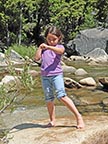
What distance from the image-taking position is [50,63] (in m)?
6.01

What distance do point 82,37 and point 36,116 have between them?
22.8 metres

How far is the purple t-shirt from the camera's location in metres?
6.02

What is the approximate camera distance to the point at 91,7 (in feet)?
123

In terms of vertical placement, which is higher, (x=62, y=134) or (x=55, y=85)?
(x=55, y=85)

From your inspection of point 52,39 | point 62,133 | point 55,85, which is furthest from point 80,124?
point 52,39

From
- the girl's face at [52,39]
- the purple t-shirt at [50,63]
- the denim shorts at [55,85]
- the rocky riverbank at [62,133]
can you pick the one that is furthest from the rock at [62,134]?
the girl's face at [52,39]

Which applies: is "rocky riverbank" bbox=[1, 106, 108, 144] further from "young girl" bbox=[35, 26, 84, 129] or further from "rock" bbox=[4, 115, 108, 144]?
"young girl" bbox=[35, 26, 84, 129]

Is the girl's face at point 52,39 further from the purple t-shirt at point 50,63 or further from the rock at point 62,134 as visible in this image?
the rock at point 62,134

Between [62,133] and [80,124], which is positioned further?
[80,124]

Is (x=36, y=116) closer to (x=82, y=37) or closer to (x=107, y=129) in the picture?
(x=107, y=129)

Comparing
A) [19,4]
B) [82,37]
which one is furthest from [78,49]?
[19,4]

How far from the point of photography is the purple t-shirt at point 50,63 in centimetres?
602

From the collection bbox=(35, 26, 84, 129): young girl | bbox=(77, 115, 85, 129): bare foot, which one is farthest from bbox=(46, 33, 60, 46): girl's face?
bbox=(77, 115, 85, 129): bare foot

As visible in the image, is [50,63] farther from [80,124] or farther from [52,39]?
[80,124]
